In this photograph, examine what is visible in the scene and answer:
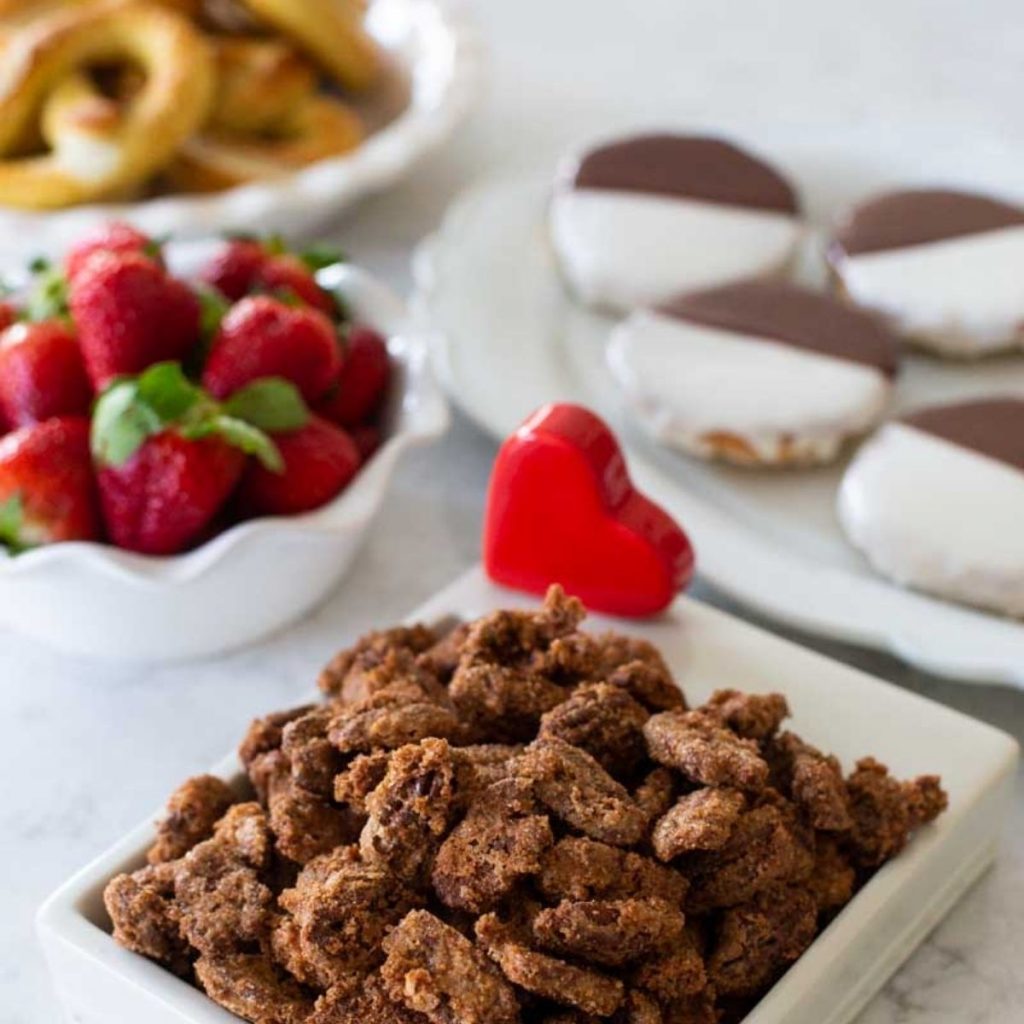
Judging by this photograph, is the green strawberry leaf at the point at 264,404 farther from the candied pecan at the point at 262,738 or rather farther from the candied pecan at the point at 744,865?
the candied pecan at the point at 744,865

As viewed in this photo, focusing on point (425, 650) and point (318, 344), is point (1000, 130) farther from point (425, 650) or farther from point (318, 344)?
point (425, 650)

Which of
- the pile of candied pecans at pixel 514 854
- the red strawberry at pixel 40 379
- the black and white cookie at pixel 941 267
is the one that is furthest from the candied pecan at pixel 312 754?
the black and white cookie at pixel 941 267

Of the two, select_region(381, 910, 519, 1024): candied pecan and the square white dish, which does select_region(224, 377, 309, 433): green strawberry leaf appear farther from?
select_region(381, 910, 519, 1024): candied pecan

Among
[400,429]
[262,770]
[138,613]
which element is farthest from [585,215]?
[262,770]

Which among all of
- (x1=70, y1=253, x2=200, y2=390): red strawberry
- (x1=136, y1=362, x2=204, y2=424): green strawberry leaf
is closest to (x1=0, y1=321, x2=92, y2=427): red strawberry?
(x1=70, y1=253, x2=200, y2=390): red strawberry

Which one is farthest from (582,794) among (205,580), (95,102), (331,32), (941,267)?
(331,32)

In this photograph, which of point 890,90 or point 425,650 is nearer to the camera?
point 425,650
